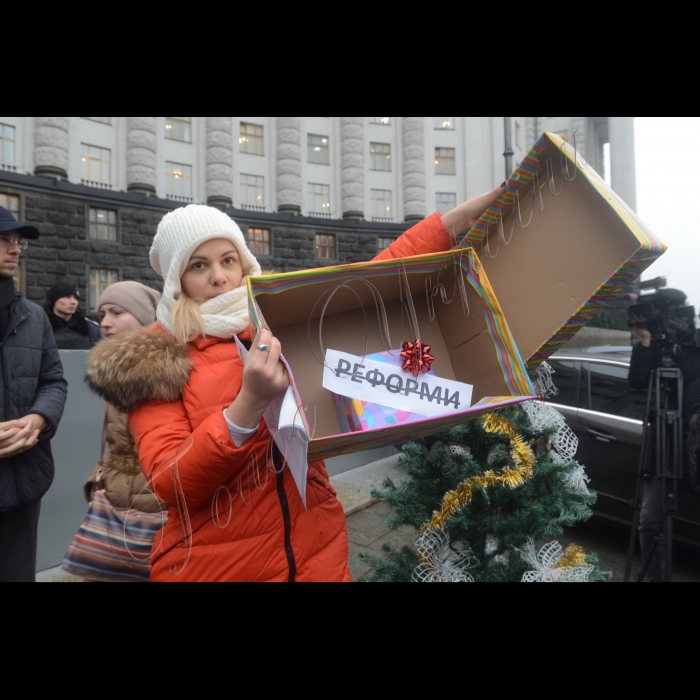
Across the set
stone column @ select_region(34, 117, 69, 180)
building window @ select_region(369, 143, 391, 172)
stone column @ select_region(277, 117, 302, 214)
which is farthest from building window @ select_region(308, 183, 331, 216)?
stone column @ select_region(34, 117, 69, 180)

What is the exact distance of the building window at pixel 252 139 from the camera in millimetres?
14641

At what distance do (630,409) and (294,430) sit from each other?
3.11 meters

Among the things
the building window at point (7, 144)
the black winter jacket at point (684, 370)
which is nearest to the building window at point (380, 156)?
the building window at point (7, 144)

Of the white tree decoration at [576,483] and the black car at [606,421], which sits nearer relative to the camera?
the white tree decoration at [576,483]

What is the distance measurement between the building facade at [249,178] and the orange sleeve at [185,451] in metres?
11.8

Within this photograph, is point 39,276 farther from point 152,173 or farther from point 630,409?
point 630,409

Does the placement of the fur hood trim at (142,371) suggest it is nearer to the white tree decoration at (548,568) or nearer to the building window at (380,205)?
the white tree decoration at (548,568)

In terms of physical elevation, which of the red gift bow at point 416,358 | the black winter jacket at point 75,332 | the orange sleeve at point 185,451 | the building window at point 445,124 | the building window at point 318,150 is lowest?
the orange sleeve at point 185,451

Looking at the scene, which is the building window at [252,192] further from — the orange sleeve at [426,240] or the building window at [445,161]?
the orange sleeve at [426,240]

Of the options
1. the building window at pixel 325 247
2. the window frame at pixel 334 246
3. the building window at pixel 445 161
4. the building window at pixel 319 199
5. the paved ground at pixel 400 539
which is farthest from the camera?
the building window at pixel 445 161

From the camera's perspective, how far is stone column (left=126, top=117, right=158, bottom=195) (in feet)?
42.5

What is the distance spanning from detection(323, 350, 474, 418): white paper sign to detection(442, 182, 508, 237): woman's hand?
43cm

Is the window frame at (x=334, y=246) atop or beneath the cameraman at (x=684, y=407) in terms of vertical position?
atop

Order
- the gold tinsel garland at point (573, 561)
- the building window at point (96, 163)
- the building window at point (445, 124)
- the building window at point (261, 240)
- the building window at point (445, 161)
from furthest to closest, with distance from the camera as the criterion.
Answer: the building window at point (445, 161) < the building window at point (445, 124) < the building window at point (261, 240) < the building window at point (96, 163) < the gold tinsel garland at point (573, 561)
